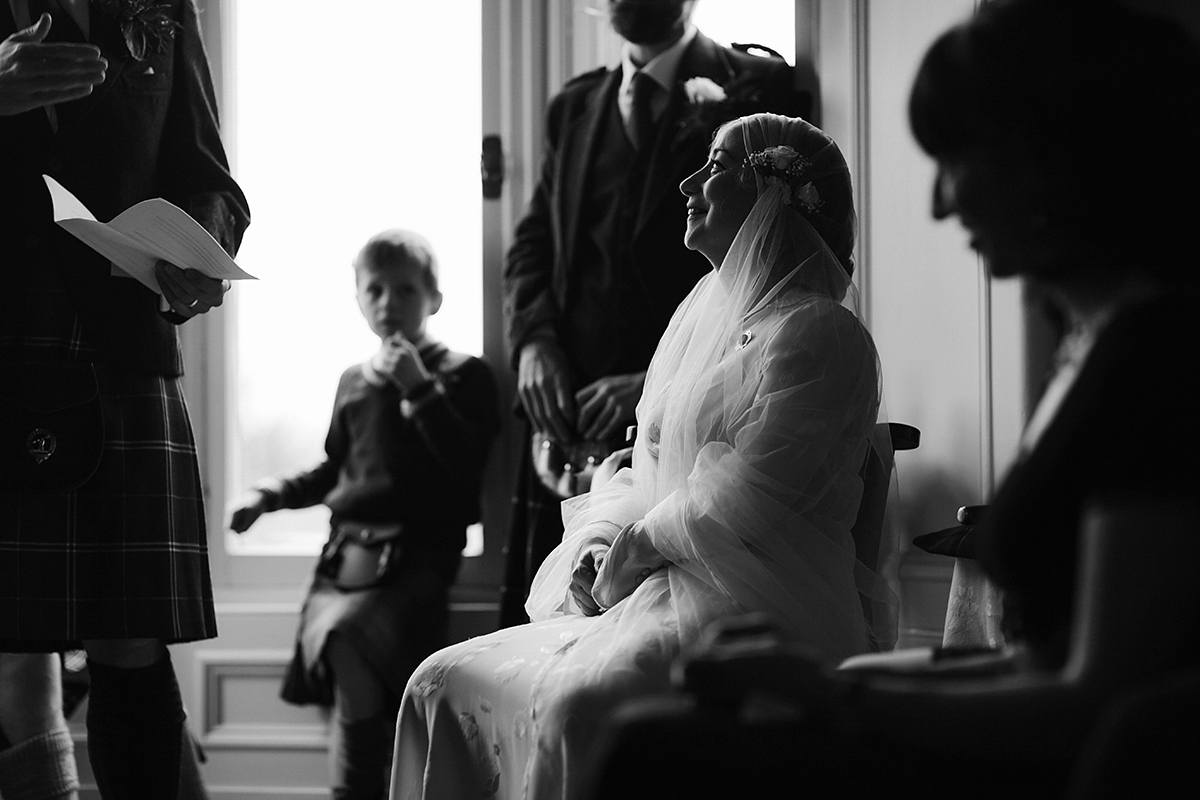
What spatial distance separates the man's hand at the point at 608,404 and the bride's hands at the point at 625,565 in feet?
2.14

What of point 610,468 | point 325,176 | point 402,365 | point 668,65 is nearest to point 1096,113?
point 610,468

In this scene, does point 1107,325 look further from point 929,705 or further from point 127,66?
point 127,66

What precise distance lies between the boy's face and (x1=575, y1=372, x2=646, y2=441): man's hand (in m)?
0.61

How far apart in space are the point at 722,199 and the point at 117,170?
956 millimetres

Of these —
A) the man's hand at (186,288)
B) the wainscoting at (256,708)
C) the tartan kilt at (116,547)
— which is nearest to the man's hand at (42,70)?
the man's hand at (186,288)

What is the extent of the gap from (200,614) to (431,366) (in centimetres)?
101

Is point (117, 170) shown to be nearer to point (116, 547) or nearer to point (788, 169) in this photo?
point (116, 547)

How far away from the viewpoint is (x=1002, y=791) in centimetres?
75

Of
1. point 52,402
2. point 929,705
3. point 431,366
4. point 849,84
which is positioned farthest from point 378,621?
point 929,705

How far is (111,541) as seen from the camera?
1.80 metres

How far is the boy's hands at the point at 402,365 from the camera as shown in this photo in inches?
103

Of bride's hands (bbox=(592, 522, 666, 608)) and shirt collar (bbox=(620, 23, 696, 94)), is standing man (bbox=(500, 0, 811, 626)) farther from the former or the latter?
bride's hands (bbox=(592, 522, 666, 608))

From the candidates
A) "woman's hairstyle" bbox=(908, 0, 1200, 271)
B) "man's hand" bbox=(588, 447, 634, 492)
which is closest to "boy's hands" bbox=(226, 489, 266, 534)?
"man's hand" bbox=(588, 447, 634, 492)

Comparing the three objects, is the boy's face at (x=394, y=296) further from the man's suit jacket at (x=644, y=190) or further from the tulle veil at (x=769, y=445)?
the tulle veil at (x=769, y=445)
